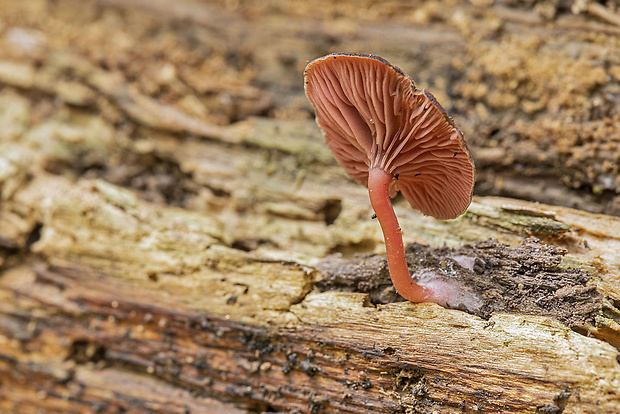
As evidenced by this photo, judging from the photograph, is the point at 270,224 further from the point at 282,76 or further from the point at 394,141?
the point at 282,76

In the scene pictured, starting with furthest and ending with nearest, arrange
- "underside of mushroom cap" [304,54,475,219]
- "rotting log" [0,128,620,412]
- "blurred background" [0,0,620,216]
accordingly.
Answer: "blurred background" [0,0,620,216], "rotting log" [0,128,620,412], "underside of mushroom cap" [304,54,475,219]

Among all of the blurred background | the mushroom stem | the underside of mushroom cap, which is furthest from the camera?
the blurred background

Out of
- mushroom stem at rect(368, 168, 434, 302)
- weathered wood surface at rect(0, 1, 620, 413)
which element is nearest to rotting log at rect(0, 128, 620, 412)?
weathered wood surface at rect(0, 1, 620, 413)

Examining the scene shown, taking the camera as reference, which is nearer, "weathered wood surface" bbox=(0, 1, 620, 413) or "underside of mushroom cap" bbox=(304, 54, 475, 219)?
"underside of mushroom cap" bbox=(304, 54, 475, 219)

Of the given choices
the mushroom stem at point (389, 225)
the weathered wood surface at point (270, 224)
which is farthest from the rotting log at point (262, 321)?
the mushroom stem at point (389, 225)

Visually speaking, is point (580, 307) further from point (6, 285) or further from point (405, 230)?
point (6, 285)

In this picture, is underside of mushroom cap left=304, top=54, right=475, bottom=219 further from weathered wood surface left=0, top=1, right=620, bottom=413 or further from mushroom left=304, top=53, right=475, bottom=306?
weathered wood surface left=0, top=1, right=620, bottom=413

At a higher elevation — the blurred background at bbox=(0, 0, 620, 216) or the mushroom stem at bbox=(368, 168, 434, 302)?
the blurred background at bbox=(0, 0, 620, 216)
